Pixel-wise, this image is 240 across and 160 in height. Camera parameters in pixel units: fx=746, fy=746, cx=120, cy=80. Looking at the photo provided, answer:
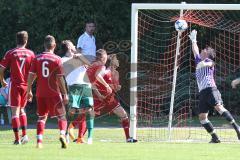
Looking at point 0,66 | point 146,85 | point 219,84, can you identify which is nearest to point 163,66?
point 146,85

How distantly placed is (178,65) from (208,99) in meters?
5.28

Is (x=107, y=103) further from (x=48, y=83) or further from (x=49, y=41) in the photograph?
(x=49, y=41)

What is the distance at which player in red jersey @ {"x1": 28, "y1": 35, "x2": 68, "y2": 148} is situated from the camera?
13297mm

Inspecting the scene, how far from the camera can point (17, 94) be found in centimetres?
1443

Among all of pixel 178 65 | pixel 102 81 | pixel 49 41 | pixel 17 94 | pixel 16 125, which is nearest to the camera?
pixel 49 41

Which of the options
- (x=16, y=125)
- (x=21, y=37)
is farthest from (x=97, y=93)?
(x=21, y=37)

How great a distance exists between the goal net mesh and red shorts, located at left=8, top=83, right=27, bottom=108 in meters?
6.57

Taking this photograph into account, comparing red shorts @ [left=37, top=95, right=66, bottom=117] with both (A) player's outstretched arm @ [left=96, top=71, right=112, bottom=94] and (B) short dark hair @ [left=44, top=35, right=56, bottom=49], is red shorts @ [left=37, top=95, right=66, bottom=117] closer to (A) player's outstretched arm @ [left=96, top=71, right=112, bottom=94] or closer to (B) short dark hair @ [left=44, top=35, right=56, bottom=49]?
(B) short dark hair @ [left=44, top=35, right=56, bottom=49]

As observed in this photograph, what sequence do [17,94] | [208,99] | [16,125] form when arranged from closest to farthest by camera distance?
[16,125] < [17,94] < [208,99]

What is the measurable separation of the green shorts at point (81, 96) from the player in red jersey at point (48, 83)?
1836 mm

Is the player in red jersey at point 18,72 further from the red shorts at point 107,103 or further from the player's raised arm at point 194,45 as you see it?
the player's raised arm at point 194,45

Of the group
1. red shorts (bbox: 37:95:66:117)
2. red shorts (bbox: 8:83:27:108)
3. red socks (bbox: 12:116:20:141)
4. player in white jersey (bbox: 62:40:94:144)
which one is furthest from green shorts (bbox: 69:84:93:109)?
red shorts (bbox: 37:95:66:117)

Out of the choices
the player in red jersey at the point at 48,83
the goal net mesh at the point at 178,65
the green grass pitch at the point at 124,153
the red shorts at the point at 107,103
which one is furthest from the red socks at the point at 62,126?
the goal net mesh at the point at 178,65

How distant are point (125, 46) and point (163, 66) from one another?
132 inches
